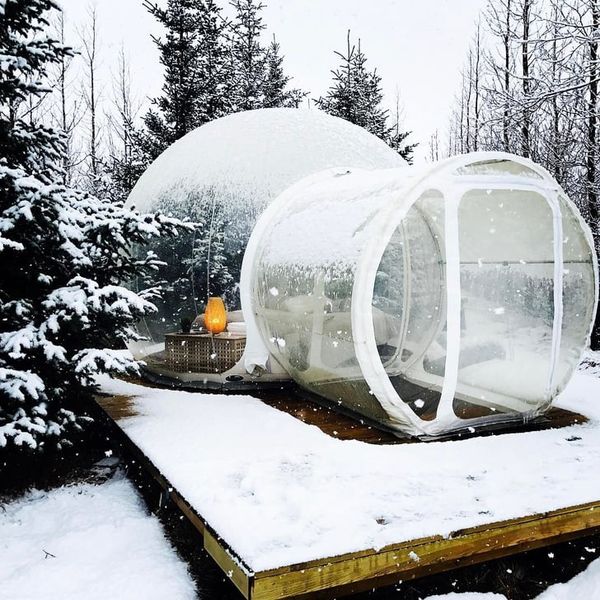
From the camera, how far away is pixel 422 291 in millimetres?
5344

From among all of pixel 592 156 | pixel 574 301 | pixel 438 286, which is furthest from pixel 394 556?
pixel 592 156

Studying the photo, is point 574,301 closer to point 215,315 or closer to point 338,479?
point 338,479

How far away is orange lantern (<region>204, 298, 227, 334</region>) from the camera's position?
498 cm

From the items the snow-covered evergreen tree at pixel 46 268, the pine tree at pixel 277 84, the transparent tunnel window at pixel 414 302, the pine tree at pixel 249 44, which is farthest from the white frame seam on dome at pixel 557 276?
the pine tree at pixel 277 84

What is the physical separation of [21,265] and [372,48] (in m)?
16.1

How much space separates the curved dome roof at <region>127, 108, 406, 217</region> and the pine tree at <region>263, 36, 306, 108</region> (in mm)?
12368

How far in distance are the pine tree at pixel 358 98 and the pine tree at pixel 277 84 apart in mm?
2103

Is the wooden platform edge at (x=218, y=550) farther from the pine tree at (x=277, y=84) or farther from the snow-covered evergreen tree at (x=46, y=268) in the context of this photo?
the pine tree at (x=277, y=84)

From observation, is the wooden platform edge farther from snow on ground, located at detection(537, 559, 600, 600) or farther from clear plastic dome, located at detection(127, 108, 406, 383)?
clear plastic dome, located at detection(127, 108, 406, 383)

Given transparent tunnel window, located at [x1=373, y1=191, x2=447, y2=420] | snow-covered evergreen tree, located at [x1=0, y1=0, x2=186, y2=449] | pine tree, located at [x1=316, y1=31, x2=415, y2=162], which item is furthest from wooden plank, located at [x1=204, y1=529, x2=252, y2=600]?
pine tree, located at [x1=316, y1=31, x2=415, y2=162]

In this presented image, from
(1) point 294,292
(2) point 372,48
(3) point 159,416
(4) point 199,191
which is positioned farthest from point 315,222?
(2) point 372,48

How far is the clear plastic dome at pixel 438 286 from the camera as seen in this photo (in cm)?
353

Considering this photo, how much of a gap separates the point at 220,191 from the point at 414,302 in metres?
2.09

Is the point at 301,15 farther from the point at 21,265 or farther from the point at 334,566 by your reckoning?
the point at 334,566
